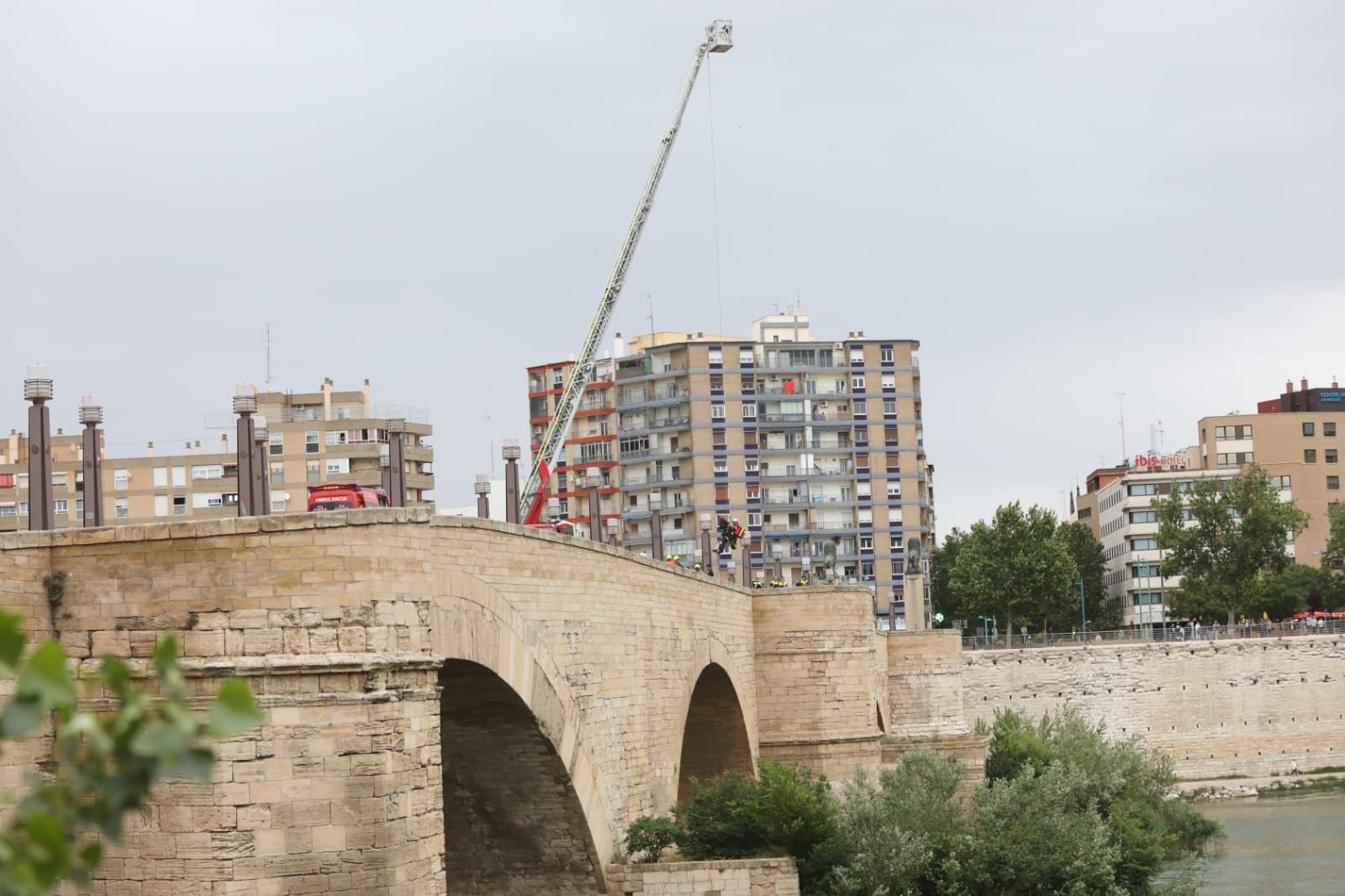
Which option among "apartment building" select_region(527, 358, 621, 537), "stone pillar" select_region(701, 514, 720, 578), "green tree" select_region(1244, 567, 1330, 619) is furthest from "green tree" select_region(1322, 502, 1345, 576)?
"stone pillar" select_region(701, 514, 720, 578)

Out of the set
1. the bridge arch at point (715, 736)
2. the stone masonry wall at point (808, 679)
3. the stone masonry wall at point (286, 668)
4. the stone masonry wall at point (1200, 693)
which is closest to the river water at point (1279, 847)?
the stone masonry wall at point (1200, 693)

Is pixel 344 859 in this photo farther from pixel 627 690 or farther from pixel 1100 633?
pixel 1100 633

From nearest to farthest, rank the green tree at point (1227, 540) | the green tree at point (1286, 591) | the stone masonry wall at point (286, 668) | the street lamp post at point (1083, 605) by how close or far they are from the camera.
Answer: the stone masonry wall at point (286, 668) → the green tree at point (1227, 540) → the green tree at point (1286, 591) → the street lamp post at point (1083, 605)

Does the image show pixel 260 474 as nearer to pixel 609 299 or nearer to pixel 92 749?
pixel 92 749

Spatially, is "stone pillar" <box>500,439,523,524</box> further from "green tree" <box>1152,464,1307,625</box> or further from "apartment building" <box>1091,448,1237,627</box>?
"apartment building" <box>1091,448,1237,627</box>

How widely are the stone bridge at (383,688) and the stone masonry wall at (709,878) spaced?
384 millimetres

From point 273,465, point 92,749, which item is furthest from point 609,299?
point 92,749

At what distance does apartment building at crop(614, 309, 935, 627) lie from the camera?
9369 centimetres

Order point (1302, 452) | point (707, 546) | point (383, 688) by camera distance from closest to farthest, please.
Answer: point (383, 688) < point (707, 546) < point (1302, 452)

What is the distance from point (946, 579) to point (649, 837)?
80966mm

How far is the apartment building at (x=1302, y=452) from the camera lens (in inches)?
4264

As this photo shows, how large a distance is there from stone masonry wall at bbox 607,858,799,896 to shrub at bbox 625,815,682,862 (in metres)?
0.38

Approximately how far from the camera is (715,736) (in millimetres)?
33281

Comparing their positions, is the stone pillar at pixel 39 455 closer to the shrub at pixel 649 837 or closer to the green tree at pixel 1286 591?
the shrub at pixel 649 837
